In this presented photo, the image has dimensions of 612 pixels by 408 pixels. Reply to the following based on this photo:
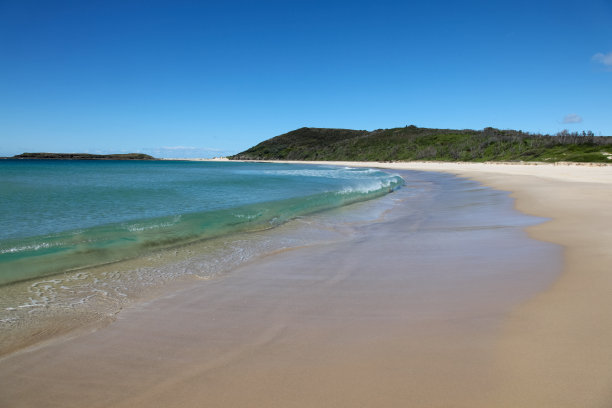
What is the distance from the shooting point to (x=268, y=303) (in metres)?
3.87

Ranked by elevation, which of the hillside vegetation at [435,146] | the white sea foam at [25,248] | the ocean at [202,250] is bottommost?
the ocean at [202,250]

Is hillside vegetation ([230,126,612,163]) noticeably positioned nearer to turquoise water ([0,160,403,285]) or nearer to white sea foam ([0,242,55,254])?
turquoise water ([0,160,403,285])

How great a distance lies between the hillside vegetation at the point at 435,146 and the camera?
44375mm

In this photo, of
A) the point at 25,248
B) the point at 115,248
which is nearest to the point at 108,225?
the point at 25,248

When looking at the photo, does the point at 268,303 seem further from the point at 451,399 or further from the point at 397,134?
the point at 397,134

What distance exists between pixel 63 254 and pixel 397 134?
10225 centimetres

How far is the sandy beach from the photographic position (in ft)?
7.13

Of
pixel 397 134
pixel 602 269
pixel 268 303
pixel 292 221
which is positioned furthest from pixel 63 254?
pixel 397 134

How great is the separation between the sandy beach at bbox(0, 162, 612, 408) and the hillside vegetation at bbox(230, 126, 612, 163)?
40.4 meters

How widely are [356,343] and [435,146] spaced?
7758 centimetres

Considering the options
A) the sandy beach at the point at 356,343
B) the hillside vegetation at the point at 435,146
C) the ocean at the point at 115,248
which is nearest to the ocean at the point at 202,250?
the ocean at the point at 115,248

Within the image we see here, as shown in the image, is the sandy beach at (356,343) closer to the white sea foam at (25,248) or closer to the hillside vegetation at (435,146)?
the white sea foam at (25,248)

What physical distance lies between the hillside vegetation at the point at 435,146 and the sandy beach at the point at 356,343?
40391mm

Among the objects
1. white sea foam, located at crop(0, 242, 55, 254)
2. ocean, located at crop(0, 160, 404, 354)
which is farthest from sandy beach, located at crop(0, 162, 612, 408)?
white sea foam, located at crop(0, 242, 55, 254)
